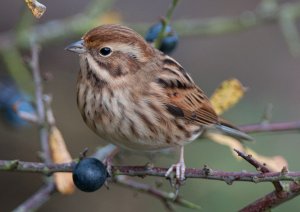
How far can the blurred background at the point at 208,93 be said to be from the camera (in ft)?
18.4

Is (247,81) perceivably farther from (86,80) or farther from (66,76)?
(86,80)

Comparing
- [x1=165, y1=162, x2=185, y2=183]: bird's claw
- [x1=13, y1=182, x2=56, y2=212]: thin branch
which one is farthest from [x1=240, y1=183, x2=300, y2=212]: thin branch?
[x1=13, y1=182, x2=56, y2=212]: thin branch

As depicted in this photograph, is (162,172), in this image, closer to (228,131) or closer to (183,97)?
(183,97)

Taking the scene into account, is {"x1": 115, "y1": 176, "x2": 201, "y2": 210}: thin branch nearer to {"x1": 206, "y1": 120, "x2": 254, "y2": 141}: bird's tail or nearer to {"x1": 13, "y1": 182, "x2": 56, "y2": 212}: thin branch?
{"x1": 13, "y1": 182, "x2": 56, "y2": 212}: thin branch

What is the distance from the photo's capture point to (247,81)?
9484mm

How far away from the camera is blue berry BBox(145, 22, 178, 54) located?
432 cm

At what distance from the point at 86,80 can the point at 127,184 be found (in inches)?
28.0

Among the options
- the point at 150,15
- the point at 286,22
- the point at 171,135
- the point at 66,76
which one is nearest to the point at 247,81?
the point at 150,15

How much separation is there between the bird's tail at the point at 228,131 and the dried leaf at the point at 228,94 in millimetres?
260

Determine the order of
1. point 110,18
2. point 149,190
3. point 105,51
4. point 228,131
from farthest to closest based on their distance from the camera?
point 110,18 < point 228,131 < point 105,51 < point 149,190

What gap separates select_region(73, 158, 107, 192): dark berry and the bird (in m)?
0.52

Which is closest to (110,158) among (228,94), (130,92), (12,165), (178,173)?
(130,92)

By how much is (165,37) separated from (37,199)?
1.30m

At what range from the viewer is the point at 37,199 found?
3646mm
